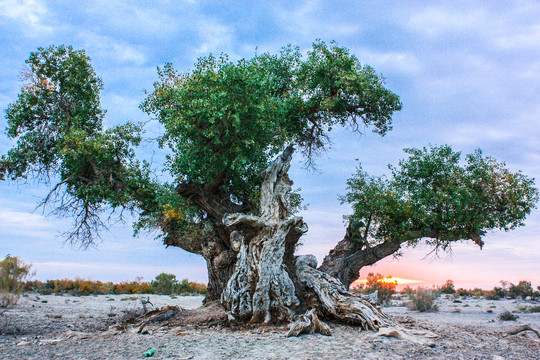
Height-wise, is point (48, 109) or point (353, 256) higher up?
point (48, 109)

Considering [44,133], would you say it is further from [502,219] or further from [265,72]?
[502,219]

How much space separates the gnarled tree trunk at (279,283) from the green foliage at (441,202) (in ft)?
14.2

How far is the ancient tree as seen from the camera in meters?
12.9

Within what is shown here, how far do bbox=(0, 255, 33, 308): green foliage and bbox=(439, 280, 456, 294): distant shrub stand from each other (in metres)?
33.3

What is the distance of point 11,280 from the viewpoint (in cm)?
1569

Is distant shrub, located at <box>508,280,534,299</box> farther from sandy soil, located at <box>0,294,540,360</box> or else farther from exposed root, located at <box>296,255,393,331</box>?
exposed root, located at <box>296,255,393,331</box>

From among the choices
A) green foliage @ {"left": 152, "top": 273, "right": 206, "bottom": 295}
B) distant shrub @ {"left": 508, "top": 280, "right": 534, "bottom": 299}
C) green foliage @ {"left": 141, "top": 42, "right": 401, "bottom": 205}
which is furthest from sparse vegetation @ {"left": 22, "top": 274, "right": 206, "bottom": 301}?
distant shrub @ {"left": 508, "top": 280, "right": 534, "bottom": 299}

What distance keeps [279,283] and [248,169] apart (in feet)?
17.3

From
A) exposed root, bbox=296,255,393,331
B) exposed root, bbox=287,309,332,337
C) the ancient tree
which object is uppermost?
the ancient tree

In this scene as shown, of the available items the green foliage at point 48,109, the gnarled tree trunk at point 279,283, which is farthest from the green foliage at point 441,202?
the green foliage at point 48,109

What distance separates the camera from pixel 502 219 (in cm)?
1636

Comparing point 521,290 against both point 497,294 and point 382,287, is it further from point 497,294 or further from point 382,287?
point 382,287

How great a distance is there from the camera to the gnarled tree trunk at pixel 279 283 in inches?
447

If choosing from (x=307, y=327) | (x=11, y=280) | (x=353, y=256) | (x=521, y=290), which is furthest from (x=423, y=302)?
(x=11, y=280)
